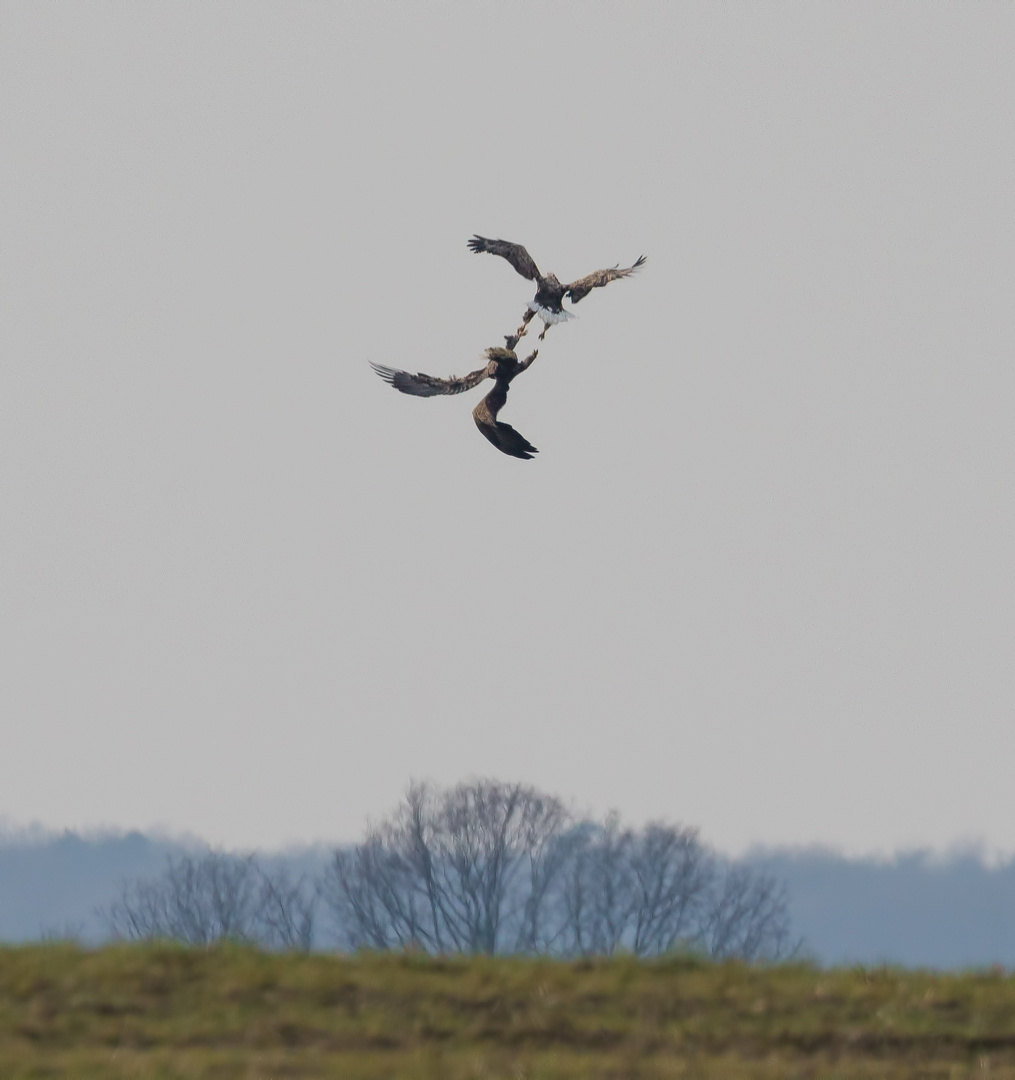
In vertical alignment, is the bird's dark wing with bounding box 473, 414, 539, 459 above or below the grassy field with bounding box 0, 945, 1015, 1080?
above

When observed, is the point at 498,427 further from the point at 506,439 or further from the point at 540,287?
the point at 540,287

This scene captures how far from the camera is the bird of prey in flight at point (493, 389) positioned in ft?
67.9

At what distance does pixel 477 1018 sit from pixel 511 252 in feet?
32.7

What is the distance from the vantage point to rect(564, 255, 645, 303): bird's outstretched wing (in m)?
22.5

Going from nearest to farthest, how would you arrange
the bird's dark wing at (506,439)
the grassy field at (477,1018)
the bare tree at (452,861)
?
the grassy field at (477,1018) → the bird's dark wing at (506,439) → the bare tree at (452,861)

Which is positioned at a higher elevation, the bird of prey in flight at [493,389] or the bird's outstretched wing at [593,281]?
the bird's outstretched wing at [593,281]

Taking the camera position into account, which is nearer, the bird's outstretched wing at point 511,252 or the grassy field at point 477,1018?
the grassy field at point 477,1018

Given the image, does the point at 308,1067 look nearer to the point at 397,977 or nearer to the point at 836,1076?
the point at 397,977

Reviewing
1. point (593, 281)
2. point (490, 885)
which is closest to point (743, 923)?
point (490, 885)

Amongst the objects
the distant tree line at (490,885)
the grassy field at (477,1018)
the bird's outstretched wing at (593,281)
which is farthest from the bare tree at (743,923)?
the grassy field at (477,1018)

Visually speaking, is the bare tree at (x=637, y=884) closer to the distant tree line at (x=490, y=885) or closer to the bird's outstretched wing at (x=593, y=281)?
the distant tree line at (x=490, y=885)

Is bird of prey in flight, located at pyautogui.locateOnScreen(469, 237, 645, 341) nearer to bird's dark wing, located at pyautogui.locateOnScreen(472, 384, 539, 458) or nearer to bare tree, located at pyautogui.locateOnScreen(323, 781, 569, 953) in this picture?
bird's dark wing, located at pyautogui.locateOnScreen(472, 384, 539, 458)

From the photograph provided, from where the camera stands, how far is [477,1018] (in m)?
15.7

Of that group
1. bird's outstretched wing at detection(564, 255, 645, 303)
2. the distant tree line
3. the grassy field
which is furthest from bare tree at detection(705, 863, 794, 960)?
the grassy field
